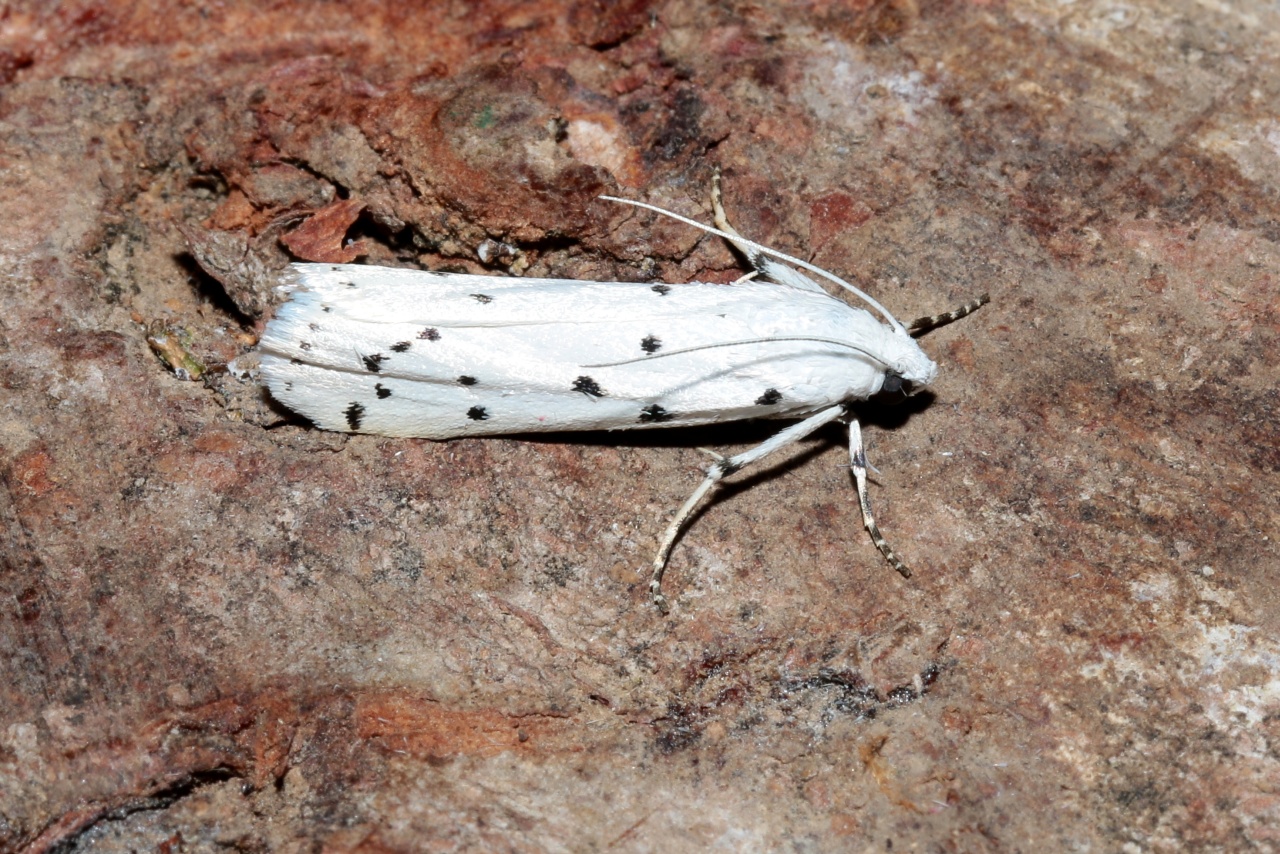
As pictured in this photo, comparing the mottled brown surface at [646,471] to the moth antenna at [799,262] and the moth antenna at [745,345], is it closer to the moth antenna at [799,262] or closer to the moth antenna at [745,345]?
the moth antenna at [799,262]

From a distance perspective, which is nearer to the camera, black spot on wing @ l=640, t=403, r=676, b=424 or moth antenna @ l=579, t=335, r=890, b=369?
moth antenna @ l=579, t=335, r=890, b=369

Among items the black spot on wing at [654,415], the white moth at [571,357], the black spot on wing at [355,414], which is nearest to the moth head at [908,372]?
the white moth at [571,357]

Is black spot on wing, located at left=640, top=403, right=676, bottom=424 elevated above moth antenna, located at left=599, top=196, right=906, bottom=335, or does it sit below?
below

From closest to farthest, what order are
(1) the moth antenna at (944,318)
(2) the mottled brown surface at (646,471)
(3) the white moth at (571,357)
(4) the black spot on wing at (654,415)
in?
(2) the mottled brown surface at (646,471) < (3) the white moth at (571,357) < (4) the black spot on wing at (654,415) < (1) the moth antenna at (944,318)

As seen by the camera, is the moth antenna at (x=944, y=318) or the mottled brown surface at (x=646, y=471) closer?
the mottled brown surface at (x=646, y=471)

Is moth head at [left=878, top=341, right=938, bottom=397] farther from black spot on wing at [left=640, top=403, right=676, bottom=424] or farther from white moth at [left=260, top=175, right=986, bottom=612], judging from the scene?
black spot on wing at [left=640, top=403, right=676, bottom=424]

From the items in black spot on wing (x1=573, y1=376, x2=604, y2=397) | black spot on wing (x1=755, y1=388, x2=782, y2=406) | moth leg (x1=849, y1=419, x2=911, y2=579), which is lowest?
moth leg (x1=849, y1=419, x2=911, y2=579)

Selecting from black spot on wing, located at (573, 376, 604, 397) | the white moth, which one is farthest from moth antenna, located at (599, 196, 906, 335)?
black spot on wing, located at (573, 376, 604, 397)

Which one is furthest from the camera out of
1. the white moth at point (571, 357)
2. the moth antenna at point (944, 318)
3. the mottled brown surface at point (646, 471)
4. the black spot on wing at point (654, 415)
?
the moth antenna at point (944, 318)
